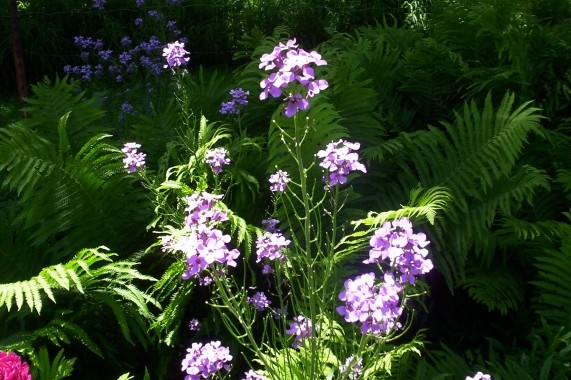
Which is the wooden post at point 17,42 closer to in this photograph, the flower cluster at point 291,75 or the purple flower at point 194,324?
the purple flower at point 194,324

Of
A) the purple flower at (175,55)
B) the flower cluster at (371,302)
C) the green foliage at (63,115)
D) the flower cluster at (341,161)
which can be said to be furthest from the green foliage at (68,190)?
the flower cluster at (371,302)

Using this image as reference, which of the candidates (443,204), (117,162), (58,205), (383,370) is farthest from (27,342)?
(443,204)

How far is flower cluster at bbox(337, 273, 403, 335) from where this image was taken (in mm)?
1361

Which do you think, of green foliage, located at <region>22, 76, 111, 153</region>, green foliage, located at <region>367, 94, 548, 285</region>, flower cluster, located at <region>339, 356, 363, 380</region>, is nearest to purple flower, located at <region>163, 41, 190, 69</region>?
green foliage, located at <region>22, 76, 111, 153</region>

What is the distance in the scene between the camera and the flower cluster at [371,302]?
136cm

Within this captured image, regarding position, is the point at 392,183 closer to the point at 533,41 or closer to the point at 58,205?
the point at 533,41

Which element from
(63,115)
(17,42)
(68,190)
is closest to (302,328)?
(68,190)

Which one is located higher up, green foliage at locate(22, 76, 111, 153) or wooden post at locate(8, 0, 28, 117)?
wooden post at locate(8, 0, 28, 117)

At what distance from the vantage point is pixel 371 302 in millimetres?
1366

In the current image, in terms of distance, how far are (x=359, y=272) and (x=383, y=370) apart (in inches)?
20.4

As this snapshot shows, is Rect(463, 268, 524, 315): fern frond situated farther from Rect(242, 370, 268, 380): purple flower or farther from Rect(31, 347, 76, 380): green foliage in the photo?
Rect(31, 347, 76, 380): green foliage

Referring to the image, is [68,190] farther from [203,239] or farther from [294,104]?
[294,104]

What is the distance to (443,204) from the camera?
244 centimetres

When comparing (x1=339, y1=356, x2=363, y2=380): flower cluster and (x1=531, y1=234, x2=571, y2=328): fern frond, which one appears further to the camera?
(x1=531, y1=234, x2=571, y2=328): fern frond
